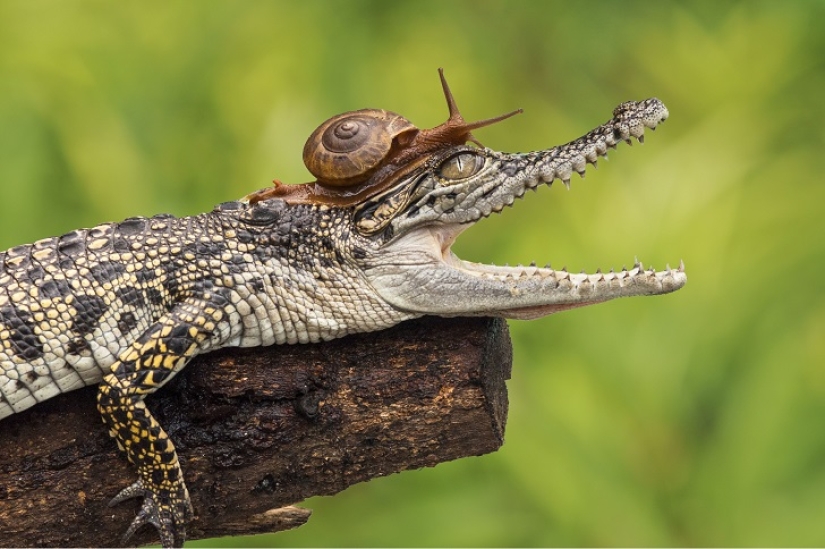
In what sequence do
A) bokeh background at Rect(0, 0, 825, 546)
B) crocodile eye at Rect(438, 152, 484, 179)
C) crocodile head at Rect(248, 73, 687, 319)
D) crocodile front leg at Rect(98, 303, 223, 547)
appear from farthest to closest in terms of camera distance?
bokeh background at Rect(0, 0, 825, 546)
crocodile eye at Rect(438, 152, 484, 179)
crocodile head at Rect(248, 73, 687, 319)
crocodile front leg at Rect(98, 303, 223, 547)

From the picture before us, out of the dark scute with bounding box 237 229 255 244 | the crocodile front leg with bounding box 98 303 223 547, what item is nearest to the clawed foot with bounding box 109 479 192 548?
the crocodile front leg with bounding box 98 303 223 547

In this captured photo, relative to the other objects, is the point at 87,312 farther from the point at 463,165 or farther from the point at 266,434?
the point at 463,165

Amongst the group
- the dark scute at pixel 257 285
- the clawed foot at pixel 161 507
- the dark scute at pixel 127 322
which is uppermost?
the dark scute at pixel 257 285

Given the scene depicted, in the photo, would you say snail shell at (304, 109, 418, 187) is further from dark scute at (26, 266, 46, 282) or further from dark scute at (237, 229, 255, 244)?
dark scute at (26, 266, 46, 282)

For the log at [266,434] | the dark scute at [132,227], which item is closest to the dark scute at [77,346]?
the log at [266,434]

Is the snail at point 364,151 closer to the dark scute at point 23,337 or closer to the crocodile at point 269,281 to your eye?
the crocodile at point 269,281

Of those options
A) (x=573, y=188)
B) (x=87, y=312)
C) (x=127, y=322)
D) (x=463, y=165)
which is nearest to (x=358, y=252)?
(x=463, y=165)

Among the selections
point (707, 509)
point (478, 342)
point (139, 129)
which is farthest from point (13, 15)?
point (707, 509)

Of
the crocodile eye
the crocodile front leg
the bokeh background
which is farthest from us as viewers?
the bokeh background
